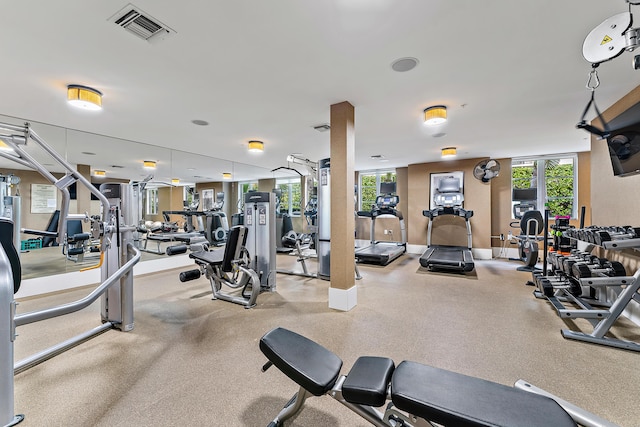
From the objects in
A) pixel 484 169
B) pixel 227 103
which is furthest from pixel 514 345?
pixel 484 169

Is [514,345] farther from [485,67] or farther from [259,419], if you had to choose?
[485,67]

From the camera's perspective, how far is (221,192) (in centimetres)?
883

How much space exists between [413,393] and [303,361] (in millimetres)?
536

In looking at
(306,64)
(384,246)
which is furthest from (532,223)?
(306,64)

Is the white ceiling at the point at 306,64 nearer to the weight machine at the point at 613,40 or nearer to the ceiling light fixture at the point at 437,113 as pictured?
the ceiling light fixture at the point at 437,113

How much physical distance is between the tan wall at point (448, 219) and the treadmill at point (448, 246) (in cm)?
27

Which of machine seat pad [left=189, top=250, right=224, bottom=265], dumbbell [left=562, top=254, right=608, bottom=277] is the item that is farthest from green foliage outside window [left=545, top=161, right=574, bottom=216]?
machine seat pad [left=189, top=250, right=224, bottom=265]

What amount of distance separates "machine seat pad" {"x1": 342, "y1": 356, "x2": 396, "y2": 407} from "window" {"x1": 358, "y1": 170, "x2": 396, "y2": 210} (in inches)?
323

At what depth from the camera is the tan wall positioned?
725 cm

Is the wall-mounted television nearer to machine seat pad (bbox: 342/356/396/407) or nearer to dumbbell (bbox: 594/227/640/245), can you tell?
dumbbell (bbox: 594/227/640/245)

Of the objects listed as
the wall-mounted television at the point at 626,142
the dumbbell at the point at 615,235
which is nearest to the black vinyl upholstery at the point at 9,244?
the dumbbell at the point at 615,235

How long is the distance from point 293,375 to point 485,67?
125 inches

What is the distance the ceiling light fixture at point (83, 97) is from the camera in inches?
116

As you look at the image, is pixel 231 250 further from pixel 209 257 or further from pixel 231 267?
pixel 209 257
